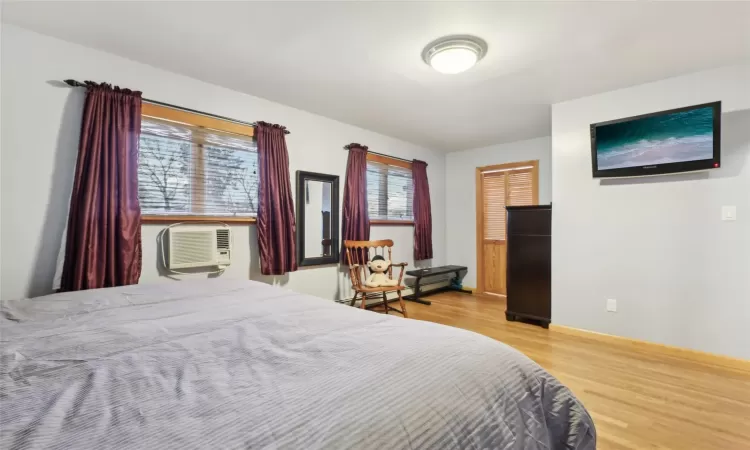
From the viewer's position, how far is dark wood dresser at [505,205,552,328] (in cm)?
351

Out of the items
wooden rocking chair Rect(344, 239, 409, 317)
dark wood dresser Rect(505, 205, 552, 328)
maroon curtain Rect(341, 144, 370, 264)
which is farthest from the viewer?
maroon curtain Rect(341, 144, 370, 264)

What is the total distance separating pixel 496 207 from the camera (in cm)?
512

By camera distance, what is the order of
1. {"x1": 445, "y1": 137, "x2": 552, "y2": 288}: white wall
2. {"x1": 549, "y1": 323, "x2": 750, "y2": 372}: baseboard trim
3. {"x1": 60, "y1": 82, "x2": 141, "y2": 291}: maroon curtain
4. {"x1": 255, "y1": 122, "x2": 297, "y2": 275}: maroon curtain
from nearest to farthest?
{"x1": 60, "y1": 82, "x2": 141, "y2": 291}: maroon curtain
{"x1": 549, "y1": 323, "x2": 750, "y2": 372}: baseboard trim
{"x1": 255, "y1": 122, "x2": 297, "y2": 275}: maroon curtain
{"x1": 445, "y1": 137, "x2": 552, "y2": 288}: white wall

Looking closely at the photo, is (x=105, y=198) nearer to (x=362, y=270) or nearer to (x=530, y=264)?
(x=362, y=270)

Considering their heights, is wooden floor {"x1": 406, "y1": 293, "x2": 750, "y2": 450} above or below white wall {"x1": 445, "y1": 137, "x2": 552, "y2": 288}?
below

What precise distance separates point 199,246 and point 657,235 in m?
3.89

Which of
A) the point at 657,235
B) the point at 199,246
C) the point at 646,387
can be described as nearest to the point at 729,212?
the point at 657,235

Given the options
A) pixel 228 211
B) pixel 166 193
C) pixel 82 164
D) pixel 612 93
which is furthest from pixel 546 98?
pixel 82 164

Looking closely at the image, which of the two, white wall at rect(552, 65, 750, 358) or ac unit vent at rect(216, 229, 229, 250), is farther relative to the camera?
ac unit vent at rect(216, 229, 229, 250)

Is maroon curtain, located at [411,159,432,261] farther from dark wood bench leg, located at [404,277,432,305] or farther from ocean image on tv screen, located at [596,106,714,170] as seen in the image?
ocean image on tv screen, located at [596,106,714,170]

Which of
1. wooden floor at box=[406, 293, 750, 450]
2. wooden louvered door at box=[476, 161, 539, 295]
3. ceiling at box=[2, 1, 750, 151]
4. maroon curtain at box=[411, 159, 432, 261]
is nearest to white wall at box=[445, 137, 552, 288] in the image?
wooden louvered door at box=[476, 161, 539, 295]

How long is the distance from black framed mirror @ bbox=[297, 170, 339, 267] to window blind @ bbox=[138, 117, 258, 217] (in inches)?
21.5

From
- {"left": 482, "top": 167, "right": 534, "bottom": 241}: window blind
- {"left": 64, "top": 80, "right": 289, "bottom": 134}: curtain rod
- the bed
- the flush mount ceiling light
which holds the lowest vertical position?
the bed

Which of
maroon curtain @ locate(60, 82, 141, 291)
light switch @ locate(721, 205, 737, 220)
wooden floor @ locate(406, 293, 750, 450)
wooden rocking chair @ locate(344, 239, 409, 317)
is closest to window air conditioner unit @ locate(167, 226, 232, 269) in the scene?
maroon curtain @ locate(60, 82, 141, 291)
